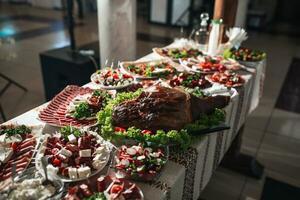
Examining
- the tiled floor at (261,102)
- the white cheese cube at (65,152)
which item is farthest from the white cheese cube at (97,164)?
the tiled floor at (261,102)

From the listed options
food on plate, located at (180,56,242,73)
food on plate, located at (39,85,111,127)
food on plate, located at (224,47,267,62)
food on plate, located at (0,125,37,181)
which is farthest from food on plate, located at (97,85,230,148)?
food on plate, located at (224,47,267,62)

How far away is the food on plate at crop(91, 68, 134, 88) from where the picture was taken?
6.97 ft

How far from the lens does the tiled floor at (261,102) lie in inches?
113

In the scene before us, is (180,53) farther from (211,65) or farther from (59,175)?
(59,175)

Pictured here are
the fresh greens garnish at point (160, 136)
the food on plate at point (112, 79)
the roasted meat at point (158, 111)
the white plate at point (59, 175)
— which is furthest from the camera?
the food on plate at point (112, 79)

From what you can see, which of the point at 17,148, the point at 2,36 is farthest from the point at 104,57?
the point at 2,36

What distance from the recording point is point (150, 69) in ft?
7.93

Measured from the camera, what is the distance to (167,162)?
146cm

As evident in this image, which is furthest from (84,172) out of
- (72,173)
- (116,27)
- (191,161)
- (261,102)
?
(261,102)

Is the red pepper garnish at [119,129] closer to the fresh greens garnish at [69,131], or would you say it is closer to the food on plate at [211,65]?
the fresh greens garnish at [69,131]

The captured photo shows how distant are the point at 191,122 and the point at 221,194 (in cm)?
129

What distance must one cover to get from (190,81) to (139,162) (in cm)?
102

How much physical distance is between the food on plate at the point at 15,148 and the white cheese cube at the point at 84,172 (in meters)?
0.25

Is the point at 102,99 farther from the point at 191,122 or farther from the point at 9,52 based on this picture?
the point at 9,52
